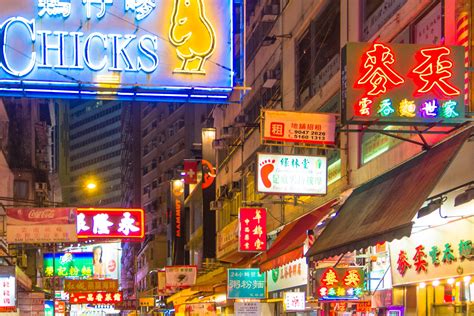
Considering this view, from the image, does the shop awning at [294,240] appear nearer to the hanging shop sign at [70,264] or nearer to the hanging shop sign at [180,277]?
the hanging shop sign at [180,277]

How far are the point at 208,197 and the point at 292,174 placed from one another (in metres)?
24.8

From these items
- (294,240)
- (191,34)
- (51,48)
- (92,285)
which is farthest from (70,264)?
(191,34)

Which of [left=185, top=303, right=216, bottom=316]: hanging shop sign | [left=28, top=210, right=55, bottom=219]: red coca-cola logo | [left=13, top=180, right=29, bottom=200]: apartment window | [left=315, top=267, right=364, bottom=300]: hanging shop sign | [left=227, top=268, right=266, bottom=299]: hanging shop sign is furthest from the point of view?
[left=13, top=180, right=29, bottom=200]: apartment window

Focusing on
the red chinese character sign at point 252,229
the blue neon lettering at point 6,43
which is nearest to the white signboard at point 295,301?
the red chinese character sign at point 252,229

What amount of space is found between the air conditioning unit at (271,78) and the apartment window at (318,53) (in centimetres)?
238

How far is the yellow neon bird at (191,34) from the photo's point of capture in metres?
11.7

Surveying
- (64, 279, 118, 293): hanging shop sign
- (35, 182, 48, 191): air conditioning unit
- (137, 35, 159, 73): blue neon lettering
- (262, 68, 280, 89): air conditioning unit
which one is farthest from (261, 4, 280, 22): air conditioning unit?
(35, 182, 48, 191): air conditioning unit

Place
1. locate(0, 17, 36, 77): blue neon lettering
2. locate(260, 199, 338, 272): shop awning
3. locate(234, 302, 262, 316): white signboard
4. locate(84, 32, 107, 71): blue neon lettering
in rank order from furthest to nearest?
locate(234, 302, 262, 316): white signboard < locate(260, 199, 338, 272): shop awning < locate(84, 32, 107, 71): blue neon lettering < locate(0, 17, 36, 77): blue neon lettering

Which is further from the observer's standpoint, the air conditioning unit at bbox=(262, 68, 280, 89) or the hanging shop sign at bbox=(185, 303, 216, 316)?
the hanging shop sign at bbox=(185, 303, 216, 316)

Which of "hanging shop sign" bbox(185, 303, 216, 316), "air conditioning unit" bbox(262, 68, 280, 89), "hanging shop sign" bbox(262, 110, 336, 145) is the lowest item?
"hanging shop sign" bbox(185, 303, 216, 316)

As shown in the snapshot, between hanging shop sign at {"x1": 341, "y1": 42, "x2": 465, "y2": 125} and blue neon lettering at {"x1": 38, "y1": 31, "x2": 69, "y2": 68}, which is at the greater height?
blue neon lettering at {"x1": 38, "y1": 31, "x2": 69, "y2": 68}

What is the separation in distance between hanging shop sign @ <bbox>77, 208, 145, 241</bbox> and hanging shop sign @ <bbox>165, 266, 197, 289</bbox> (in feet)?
53.2

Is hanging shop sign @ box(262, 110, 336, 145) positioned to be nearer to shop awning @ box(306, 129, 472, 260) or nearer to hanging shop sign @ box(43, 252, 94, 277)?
shop awning @ box(306, 129, 472, 260)

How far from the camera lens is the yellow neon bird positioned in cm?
1166
